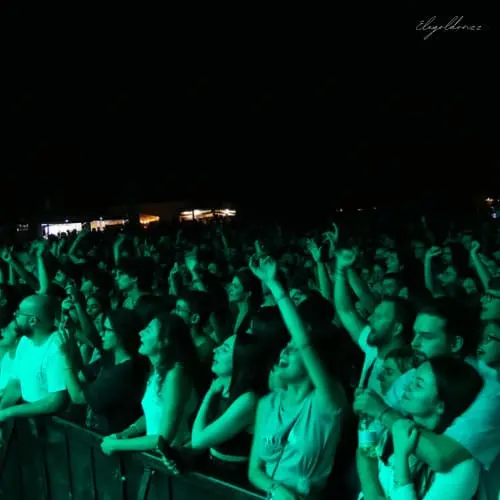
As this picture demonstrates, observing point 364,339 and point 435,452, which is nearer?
point 435,452

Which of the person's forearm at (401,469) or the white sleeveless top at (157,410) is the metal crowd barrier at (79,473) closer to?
the white sleeveless top at (157,410)

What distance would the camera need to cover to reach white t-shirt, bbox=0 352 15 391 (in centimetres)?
478

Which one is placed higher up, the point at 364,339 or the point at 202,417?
the point at 364,339

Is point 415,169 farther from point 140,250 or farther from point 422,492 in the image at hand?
point 422,492

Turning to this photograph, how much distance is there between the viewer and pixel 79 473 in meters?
3.77

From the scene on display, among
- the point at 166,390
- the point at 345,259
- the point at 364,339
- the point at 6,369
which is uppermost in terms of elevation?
the point at 345,259

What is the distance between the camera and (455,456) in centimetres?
239

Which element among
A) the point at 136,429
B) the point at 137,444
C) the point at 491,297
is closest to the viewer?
the point at 137,444

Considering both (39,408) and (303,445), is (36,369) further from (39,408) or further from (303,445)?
(303,445)

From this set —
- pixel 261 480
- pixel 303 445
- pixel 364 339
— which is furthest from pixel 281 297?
pixel 364 339

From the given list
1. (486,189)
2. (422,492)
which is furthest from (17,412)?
(486,189)

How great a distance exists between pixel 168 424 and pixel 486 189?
3504 centimetres

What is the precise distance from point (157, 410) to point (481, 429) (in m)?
1.71

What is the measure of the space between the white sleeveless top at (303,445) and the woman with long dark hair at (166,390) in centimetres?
61
